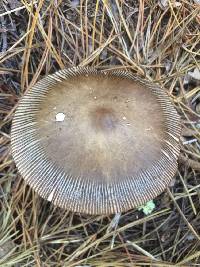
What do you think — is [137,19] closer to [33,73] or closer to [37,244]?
[33,73]

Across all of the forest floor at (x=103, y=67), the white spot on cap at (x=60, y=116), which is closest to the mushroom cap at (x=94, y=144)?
the white spot on cap at (x=60, y=116)

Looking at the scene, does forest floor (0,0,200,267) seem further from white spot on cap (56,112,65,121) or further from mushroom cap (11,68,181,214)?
white spot on cap (56,112,65,121)

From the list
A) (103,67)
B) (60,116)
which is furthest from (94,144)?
(103,67)

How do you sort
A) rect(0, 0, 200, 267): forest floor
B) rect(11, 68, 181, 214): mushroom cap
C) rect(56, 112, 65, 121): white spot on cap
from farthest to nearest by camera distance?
rect(0, 0, 200, 267): forest floor → rect(56, 112, 65, 121): white spot on cap → rect(11, 68, 181, 214): mushroom cap

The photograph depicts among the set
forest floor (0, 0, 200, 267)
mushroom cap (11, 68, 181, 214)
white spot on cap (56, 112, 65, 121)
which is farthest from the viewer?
forest floor (0, 0, 200, 267)

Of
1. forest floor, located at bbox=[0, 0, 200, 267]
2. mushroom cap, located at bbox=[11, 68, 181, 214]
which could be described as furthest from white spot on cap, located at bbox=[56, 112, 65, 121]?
forest floor, located at bbox=[0, 0, 200, 267]

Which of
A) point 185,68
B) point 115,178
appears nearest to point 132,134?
point 115,178

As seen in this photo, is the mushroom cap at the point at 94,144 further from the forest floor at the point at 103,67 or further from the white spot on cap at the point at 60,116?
the forest floor at the point at 103,67

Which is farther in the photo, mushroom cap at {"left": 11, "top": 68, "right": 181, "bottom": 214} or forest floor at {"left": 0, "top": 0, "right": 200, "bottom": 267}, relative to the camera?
forest floor at {"left": 0, "top": 0, "right": 200, "bottom": 267}
